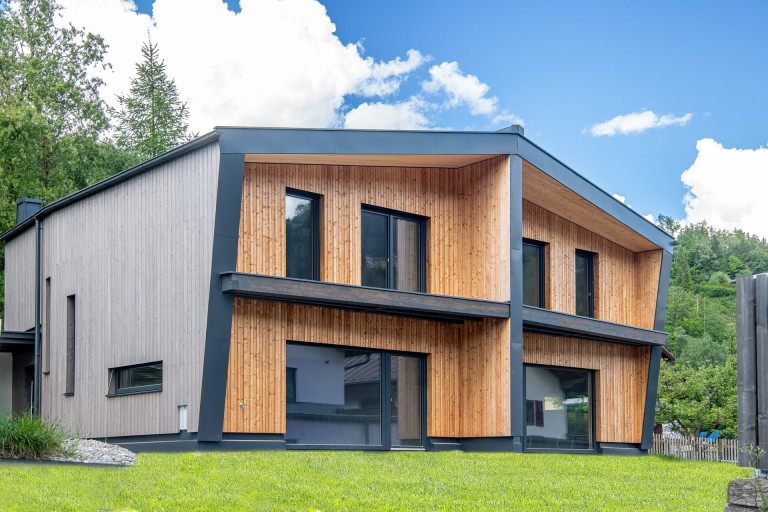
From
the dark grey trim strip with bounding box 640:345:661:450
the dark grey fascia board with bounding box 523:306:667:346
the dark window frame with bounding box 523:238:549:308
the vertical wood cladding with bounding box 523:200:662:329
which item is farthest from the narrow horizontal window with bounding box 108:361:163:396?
the dark grey trim strip with bounding box 640:345:661:450

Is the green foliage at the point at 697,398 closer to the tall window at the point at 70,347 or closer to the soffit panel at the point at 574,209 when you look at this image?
the soffit panel at the point at 574,209

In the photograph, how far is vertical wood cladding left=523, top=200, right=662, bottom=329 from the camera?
68.9 ft

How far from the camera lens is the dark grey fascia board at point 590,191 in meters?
18.7

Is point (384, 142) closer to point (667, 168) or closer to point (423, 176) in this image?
point (423, 176)

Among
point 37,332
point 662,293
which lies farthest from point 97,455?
point 662,293

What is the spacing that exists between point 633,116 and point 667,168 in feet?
88.9

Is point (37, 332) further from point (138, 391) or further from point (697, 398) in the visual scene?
point (697, 398)

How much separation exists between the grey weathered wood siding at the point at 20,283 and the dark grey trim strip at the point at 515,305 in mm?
11990

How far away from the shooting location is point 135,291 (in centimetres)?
1686

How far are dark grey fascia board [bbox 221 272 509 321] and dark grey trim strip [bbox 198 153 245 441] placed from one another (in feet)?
0.93

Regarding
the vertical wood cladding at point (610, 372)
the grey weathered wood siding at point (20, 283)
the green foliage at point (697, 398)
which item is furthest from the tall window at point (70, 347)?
the green foliage at point (697, 398)

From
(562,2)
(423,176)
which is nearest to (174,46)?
(562,2)

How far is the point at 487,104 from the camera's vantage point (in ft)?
288

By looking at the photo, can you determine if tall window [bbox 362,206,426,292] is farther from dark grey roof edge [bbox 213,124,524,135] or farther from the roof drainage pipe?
the roof drainage pipe
